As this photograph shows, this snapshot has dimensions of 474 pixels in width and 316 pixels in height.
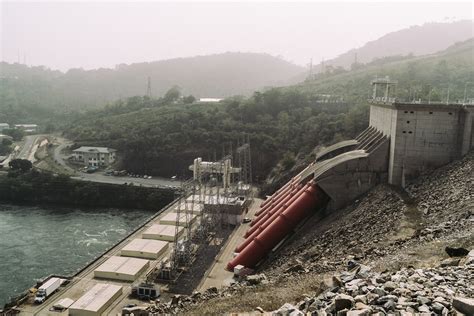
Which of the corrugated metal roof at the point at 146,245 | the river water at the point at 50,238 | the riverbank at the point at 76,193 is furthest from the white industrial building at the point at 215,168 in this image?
the riverbank at the point at 76,193

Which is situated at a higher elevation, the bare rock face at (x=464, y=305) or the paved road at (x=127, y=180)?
the bare rock face at (x=464, y=305)

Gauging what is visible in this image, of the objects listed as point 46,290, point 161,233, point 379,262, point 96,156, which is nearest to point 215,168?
point 161,233

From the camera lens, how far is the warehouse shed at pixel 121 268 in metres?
32.1

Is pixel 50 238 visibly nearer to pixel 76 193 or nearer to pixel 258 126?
pixel 76 193

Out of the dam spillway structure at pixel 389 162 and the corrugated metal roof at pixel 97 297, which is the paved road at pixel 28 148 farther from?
the dam spillway structure at pixel 389 162

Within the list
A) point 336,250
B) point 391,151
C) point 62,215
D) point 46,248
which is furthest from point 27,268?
point 391,151

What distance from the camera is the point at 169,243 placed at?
40062 millimetres

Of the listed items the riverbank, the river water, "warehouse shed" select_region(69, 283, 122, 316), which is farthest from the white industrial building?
"warehouse shed" select_region(69, 283, 122, 316)

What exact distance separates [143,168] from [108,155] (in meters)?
8.40

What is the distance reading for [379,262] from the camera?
17.3 m

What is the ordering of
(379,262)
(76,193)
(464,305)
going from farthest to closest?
1. (76,193)
2. (379,262)
3. (464,305)

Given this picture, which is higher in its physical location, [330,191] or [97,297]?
[330,191]

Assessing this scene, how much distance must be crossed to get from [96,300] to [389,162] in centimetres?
2280

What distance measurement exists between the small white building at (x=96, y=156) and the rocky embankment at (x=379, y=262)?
192 ft
